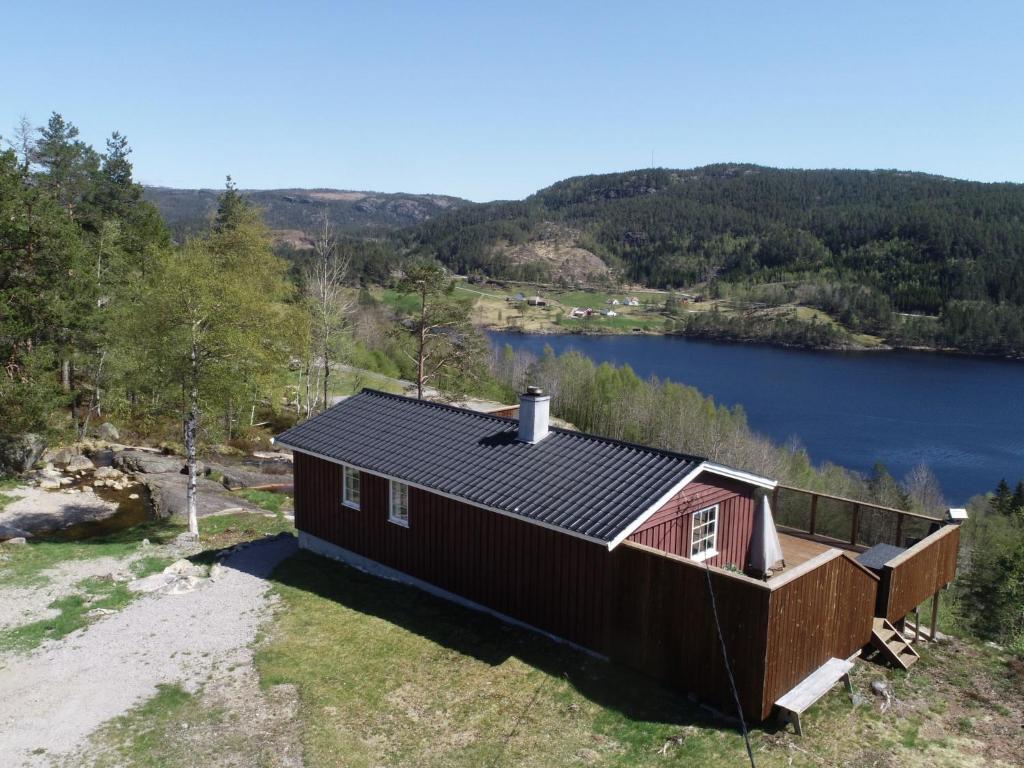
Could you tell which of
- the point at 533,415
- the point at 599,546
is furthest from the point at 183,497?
the point at 599,546

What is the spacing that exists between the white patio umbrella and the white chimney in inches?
151

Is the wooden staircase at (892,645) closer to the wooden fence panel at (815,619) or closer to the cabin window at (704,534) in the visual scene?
the wooden fence panel at (815,619)

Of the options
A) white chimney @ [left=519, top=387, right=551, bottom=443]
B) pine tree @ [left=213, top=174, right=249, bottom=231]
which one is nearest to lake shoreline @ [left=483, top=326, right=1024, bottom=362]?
pine tree @ [left=213, top=174, right=249, bottom=231]

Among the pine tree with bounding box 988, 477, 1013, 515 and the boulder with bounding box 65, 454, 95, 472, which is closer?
the boulder with bounding box 65, 454, 95, 472

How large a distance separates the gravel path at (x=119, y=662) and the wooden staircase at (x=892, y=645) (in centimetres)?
947

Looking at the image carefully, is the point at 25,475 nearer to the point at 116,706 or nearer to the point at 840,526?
the point at 116,706

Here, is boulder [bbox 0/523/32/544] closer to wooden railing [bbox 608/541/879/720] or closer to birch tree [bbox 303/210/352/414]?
birch tree [bbox 303/210/352/414]

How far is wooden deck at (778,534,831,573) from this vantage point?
13.3 m

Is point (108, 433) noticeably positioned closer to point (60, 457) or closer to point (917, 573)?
point (60, 457)

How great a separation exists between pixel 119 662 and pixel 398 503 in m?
5.02

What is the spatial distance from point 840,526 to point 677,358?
78257 millimetres

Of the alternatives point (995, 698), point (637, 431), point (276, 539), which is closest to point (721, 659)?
point (995, 698)

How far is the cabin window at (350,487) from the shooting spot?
1464 cm

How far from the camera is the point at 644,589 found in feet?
33.4
